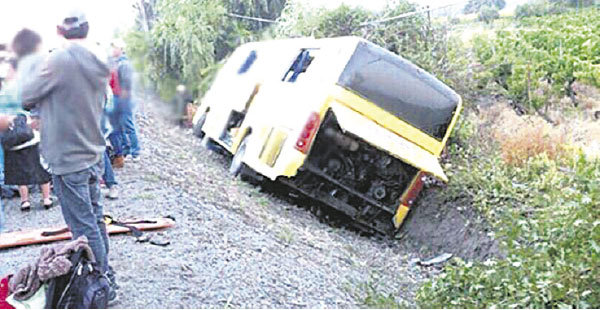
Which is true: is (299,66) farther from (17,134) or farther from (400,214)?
Answer: (17,134)

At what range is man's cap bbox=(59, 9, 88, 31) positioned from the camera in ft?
14.7

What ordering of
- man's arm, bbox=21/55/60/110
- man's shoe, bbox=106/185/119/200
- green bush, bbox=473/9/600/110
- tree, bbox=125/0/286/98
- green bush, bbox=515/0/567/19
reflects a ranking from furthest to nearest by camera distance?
1. green bush, bbox=515/0/567/19
2. green bush, bbox=473/9/600/110
3. tree, bbox=125/0/286/98
4. man's shoe, bbox=106/185/119/200
5. man's arm, bbox=21/55/60/110

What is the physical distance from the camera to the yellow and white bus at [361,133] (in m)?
8.48

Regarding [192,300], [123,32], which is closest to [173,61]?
[123,32]

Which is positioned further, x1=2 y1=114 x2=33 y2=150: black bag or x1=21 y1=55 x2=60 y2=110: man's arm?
x1=2 y1=114 x2=33 y2=150: black bag

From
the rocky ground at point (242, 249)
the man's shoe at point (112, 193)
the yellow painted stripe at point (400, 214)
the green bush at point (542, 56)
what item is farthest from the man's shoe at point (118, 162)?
the green bush at point (542, 56)

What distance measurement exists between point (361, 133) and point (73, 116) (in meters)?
4.28

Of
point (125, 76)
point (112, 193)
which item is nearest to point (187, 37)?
point (125, 76)

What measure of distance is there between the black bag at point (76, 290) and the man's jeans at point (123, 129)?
3777 millimetres

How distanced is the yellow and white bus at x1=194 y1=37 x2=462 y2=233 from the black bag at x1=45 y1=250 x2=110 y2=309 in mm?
4231

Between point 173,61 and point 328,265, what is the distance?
375 centimetres

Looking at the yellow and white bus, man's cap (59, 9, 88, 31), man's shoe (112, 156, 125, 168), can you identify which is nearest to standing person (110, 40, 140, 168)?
man's shoe (112, 156, 125, 168)

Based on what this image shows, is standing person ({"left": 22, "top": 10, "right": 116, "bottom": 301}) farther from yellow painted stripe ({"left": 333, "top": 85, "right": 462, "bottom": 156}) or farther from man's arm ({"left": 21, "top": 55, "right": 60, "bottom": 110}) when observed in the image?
yellow painted stripe ({"left": 333, "top": 85, "right": 462, "bottom": 156})

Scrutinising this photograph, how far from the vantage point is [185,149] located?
12648mm
